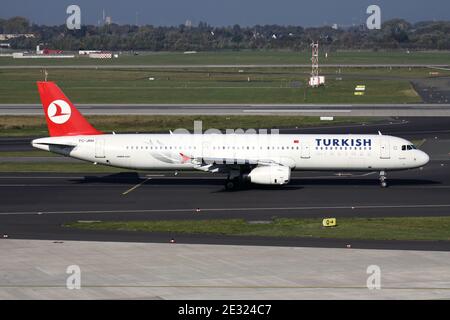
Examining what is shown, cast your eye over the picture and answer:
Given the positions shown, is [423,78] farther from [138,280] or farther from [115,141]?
[138,280]

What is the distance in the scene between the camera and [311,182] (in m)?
71.2

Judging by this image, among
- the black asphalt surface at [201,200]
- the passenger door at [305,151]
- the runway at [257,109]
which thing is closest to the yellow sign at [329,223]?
the black asphalt surface at [201,200]

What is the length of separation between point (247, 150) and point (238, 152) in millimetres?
688

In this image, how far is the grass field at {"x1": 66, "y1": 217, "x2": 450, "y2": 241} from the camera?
167ft

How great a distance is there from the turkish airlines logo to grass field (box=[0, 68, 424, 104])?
6873 cm

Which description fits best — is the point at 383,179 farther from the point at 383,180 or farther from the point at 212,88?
the point at 212,88

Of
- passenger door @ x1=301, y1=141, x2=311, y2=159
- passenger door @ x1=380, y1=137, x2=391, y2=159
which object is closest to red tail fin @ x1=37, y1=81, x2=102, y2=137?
passenger door @ x1=301, y1=141, x2=311, y2=159

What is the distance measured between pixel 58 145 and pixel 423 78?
5134 inches

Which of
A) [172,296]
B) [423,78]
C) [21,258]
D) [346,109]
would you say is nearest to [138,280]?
[172,296]

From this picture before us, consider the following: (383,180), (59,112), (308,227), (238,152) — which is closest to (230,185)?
(238,152)

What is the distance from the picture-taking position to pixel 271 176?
65.8 meters

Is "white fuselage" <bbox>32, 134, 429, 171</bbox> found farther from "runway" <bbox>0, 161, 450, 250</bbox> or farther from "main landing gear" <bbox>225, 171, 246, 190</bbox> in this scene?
"runway" <bbox>0, 161, 450, 250</bbox>

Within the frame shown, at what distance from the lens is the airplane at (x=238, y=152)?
67.6 metres

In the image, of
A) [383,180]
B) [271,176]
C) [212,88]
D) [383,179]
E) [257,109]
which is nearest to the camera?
[271,176]
